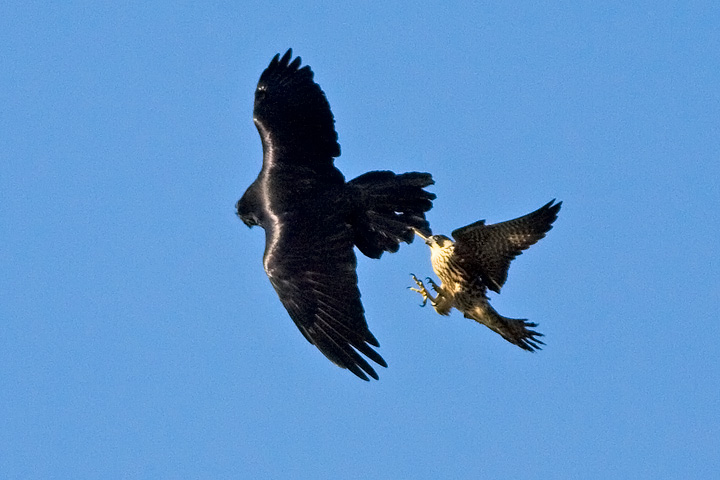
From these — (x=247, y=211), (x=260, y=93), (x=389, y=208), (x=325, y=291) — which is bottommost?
(x=325, y=291)

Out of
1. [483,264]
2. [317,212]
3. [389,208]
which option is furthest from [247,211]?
[483,264]

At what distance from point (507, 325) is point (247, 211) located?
320 centimetres

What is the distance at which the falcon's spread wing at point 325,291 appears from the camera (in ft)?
38.9

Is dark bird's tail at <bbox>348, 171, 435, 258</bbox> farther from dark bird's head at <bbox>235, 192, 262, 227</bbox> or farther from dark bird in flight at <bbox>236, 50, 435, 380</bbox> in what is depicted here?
dark bird's head at <bbox>235, 192, 262, 227</bbox>

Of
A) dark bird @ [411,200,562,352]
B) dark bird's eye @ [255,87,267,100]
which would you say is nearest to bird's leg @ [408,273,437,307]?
dark bird @ [411,200,562,352]

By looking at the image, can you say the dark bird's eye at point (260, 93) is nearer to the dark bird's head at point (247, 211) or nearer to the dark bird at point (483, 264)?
the dark bird's head at point (247, 211)

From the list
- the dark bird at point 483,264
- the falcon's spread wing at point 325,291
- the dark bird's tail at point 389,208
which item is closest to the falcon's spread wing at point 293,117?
the dark bird's tail at point 389,208

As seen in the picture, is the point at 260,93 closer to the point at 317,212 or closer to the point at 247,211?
the point at 247,211

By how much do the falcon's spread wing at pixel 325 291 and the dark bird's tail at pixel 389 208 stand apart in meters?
0.31

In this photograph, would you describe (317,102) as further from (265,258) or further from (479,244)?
(479,244)

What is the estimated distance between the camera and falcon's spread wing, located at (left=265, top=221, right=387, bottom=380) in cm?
1184

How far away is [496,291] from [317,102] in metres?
2.86

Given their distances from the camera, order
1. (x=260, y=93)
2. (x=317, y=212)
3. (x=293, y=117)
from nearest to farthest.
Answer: (x=317, y=212) → (x=293, y=117) → (x=260, y=93)

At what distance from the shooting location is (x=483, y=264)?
39.2 ft
